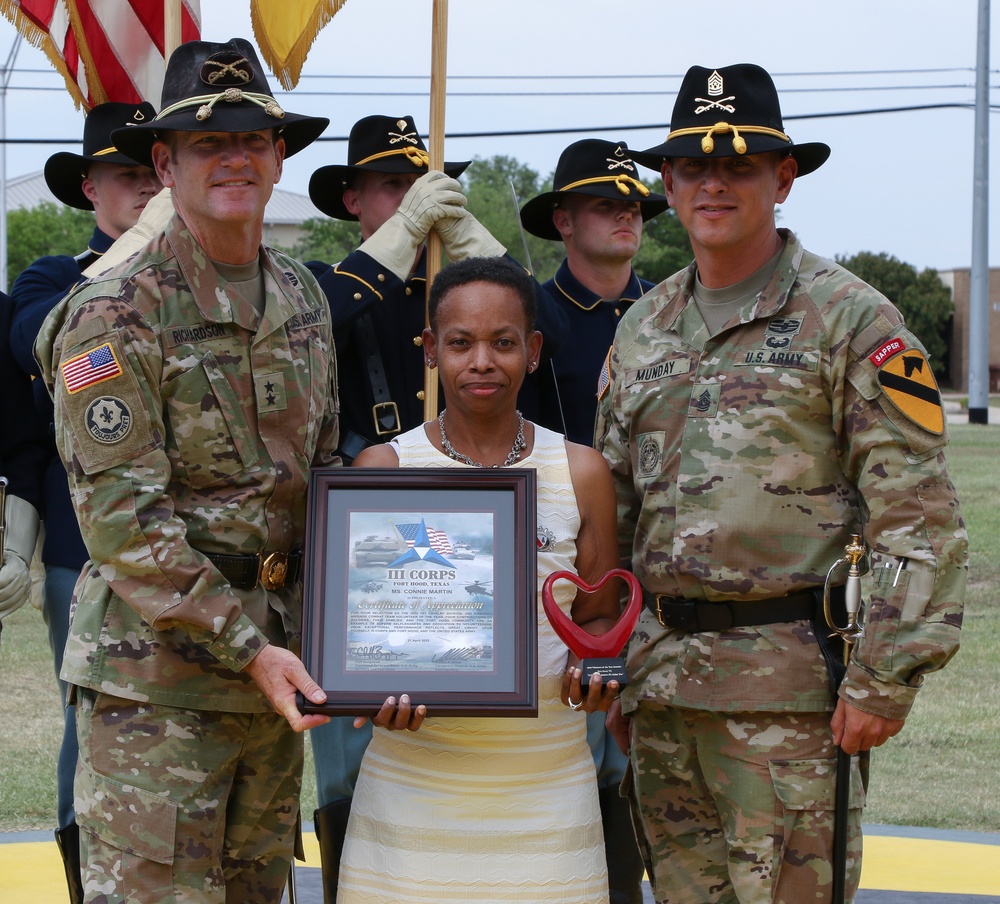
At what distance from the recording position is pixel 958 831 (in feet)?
20.3

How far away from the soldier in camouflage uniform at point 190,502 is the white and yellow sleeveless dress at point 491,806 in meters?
0.35

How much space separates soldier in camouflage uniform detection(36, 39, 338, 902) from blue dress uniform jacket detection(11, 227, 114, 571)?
1.13 m

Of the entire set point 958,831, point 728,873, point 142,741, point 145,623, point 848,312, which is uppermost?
point 848,312

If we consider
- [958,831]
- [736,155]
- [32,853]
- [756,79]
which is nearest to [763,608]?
[736,155]

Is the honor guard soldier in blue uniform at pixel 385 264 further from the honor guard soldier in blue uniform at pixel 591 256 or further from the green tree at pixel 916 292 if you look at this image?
the green tree at pixel 916 292

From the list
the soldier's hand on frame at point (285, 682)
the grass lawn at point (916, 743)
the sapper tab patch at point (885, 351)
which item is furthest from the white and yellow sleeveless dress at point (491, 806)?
the grass lawn at point (916, 743)

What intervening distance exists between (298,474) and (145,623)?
0.54 m

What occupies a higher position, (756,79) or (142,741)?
(756,79)

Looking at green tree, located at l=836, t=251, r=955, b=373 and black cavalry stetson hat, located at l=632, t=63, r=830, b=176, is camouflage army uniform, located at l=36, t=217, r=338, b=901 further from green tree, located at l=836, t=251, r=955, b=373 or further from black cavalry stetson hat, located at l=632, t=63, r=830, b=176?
green tree, located at l=836, t=251, r=955, b=373

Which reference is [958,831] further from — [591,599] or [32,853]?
[32,853]

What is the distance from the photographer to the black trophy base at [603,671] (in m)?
3.35

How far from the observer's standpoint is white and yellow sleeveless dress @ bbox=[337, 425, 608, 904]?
344 cm

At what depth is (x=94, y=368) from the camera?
10.7ft

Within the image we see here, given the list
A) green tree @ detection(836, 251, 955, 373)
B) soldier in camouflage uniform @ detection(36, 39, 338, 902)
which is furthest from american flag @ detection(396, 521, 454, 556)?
green tree @ detection(836, 251, 955, 373)
